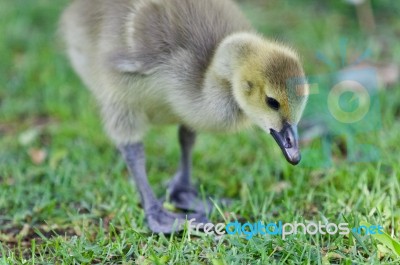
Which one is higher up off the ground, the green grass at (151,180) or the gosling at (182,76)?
the gosling at (182,76)

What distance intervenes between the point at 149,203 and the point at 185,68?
58cm

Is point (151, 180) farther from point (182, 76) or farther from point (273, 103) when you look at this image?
point (273, 103)

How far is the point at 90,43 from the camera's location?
2961mm

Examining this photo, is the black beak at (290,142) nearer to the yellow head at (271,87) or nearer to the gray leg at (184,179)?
the yellow head at (271,87)

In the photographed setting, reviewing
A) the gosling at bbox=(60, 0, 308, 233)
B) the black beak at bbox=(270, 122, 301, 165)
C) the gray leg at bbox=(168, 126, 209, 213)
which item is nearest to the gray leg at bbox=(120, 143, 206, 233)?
the gosling at bbox=(60, 0, 308, 233)

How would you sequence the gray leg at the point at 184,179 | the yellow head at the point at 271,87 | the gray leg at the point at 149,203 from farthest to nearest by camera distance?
the gray leg at the point at 184,179, the gray leg at the point at 149,203, the yellow head at the point at 271,87

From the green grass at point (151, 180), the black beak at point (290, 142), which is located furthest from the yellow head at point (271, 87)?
the green grass at point (151, 180)

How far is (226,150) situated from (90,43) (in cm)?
87

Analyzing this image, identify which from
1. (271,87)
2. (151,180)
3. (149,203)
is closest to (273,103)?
(271,87)

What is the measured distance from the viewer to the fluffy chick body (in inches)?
93.7

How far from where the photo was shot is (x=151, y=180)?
315 centimetres

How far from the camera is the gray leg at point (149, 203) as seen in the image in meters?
2.60

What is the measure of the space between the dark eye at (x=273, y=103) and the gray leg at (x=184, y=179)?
69 centimetres

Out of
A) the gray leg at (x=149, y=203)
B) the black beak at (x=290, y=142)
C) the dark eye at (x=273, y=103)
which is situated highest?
the dark eye at (x=273, y=103)
